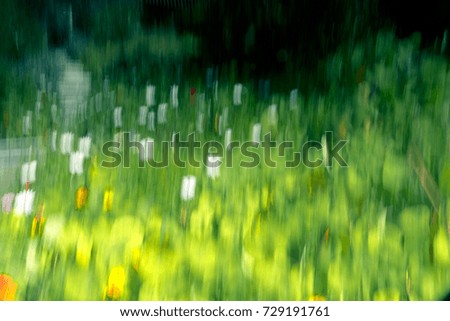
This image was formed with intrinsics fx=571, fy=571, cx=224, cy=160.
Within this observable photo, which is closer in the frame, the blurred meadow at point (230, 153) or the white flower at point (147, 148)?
the blurred meadow at point (230, 153)

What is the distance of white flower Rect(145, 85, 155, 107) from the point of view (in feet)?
6.74

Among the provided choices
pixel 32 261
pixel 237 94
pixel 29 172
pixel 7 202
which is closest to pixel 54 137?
pixel 29 172

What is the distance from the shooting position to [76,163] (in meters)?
1.81

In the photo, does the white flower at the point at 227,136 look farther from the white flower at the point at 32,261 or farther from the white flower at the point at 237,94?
the white flower at the point at 32,261

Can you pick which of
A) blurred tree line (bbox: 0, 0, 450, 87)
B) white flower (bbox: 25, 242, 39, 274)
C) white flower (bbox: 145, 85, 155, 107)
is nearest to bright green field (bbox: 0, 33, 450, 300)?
white flower (bbox: 25, 242, 39, 274)

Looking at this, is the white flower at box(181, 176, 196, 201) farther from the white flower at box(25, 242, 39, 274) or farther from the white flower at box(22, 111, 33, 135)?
the white flower at box(22, 111, 33, 135)

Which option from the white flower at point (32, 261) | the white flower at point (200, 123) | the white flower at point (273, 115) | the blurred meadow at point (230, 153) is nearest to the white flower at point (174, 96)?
the blurred meadow at point (230, 153)

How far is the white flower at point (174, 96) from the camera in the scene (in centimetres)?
203

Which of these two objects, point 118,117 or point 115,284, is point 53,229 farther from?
point 118,117

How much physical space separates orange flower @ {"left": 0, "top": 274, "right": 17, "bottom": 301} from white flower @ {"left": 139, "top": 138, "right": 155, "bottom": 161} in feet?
1.77

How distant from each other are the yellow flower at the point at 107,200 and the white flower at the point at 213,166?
0.97ft

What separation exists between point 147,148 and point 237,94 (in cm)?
39

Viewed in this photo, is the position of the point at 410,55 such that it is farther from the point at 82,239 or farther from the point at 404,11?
the point at 82,239

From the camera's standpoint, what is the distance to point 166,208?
1645 millimetres
